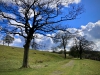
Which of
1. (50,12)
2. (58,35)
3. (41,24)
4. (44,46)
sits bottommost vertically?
(44,46)

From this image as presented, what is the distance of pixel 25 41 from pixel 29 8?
5.46 metres

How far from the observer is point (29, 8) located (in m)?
22.6

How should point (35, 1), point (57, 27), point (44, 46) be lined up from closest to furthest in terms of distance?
point (35, 1), point (57, 27), point (44, 46)

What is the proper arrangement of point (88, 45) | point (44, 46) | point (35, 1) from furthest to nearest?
point (88, 45) < point (44, 46) < point (35, 1)

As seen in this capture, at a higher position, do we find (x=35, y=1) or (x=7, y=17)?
(x=35, y=1)

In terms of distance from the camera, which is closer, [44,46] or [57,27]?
[57,27]

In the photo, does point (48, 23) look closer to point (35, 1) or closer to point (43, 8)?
point (43, 8)

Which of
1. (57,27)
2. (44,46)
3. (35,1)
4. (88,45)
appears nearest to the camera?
(35,1)

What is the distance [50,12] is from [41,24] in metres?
2.37

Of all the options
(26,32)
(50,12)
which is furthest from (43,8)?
(26,32)

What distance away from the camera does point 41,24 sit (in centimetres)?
2364

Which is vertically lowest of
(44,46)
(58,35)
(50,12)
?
(44,46)

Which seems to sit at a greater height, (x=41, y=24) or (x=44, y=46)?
(x=41, y=24)

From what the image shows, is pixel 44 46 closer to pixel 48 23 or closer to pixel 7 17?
pixel 48 23
